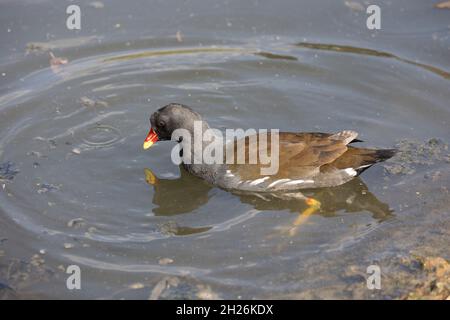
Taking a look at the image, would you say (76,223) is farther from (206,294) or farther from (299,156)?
(299,156)

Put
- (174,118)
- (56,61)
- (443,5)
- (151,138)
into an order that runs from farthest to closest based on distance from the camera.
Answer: (443,5) → (56,61) → (151,138) → (174,118)

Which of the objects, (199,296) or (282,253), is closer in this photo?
(199,296)

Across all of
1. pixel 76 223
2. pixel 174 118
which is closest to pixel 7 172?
pixel 76 223

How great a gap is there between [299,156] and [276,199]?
52 centimetres

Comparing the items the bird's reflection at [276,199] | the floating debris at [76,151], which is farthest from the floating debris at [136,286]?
the floating debris at [76,151]

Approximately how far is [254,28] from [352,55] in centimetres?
152

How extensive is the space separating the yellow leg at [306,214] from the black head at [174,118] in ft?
5.03

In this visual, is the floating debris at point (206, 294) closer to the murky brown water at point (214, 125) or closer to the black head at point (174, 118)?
the murky brown water at point (214, 125)

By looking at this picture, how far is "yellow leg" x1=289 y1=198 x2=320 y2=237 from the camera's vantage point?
6588 millimetres

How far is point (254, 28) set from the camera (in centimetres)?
997

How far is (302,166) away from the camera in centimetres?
706

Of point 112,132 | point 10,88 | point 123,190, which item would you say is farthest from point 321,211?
point 10,88

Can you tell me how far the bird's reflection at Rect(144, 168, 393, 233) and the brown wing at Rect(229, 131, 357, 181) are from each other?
0.26 m

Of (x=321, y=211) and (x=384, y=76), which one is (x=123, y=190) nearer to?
(x=321, y=211)
